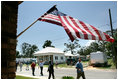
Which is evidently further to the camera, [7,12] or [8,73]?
[7,12]

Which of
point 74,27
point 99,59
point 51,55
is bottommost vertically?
point 99,59

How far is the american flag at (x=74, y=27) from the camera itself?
2.89m

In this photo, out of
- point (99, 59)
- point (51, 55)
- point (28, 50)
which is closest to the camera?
point (99, 59)

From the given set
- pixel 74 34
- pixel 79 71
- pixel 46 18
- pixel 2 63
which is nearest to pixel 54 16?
pixel 46 18

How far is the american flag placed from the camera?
2.89 m

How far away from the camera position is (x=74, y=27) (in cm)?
319

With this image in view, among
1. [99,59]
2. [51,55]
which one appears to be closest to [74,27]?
[99,59]

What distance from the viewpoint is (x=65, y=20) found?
3617 millimetres

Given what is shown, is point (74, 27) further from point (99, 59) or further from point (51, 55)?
point (51, 55)

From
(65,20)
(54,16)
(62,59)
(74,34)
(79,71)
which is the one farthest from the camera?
(62,59)

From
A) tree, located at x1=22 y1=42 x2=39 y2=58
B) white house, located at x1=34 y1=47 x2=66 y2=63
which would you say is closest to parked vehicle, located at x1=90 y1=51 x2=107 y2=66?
white house, located at x1=34 y1=47 x2=66 y2=63

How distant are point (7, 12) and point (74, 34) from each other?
1.53m

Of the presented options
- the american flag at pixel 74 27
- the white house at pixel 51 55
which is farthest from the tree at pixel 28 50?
the american flag at pixel 74 27

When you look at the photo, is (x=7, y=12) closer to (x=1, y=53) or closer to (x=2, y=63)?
(x=1, y=53)
